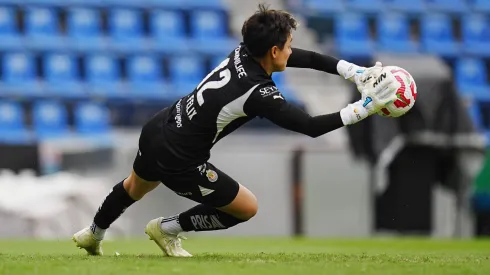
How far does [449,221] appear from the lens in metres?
13.2

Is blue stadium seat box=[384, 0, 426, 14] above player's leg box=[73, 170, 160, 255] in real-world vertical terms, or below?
above

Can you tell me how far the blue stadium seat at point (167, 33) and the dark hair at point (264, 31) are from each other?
49.0 feet

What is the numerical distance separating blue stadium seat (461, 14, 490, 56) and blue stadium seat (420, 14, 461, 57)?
30 centimetres

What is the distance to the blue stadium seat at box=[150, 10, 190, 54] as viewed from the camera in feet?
66.5

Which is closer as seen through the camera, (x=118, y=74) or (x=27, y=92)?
(x=27, y=92)

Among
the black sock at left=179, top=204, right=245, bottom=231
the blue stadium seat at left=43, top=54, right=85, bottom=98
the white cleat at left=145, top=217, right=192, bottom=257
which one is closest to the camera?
the black sock at left=179, top=204, right=245, bottom=231

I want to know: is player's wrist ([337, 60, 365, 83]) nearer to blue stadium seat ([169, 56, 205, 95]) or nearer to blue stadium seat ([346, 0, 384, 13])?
blue stadium seat ([169, 56, 205, 95])

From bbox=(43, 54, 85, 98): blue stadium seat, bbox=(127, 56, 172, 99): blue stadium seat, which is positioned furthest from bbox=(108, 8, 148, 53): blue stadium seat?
bbox=(43, 54, 85, 98): blue stadium seat

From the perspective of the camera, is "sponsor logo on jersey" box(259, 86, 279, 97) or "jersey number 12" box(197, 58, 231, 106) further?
"jersey number 12" box(197, 58, 231, 106)

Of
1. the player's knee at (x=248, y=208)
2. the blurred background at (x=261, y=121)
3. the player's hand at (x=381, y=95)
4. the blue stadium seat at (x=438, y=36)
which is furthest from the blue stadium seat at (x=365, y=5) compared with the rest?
the player's hand at (x=381, y=95)

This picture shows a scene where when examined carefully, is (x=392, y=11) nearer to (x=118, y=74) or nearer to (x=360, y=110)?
(x=118, y=74)

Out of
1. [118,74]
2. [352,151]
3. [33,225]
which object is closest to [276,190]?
[352,151]

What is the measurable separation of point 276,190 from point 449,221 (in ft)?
8.12

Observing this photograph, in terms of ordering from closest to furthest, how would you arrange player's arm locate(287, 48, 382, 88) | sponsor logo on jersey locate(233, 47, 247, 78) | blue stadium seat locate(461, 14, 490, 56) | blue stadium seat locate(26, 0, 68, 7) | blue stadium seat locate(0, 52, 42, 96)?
sponsor logo on jersey locate(233, 47, 247, 78)
player's arm locate(287, 48, 382, 88)
blue stadium seat locate(0, 52, 42, 96)
blue stadium seat locate(26, 0, 68, 7)
blue stadium seat locate(461, 14, 490, 56)
